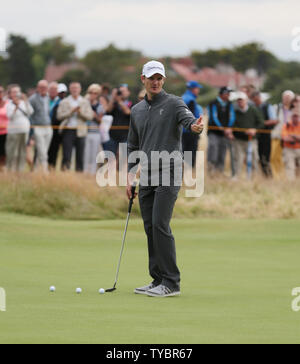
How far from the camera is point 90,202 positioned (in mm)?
19641

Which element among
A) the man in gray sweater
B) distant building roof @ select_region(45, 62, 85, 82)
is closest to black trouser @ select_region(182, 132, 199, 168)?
the man in gray sweater

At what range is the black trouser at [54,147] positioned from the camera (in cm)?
2262

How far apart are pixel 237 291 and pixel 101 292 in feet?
4.51

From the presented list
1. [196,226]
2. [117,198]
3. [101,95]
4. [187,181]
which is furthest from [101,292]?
[101,95]

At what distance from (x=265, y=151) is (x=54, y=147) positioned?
496cm

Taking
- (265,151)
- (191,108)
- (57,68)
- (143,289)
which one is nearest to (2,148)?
(191,108)

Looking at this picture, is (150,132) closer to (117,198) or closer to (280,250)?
(280,250)

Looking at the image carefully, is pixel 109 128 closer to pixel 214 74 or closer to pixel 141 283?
pixel 141 283

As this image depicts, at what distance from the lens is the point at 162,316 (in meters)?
8.48

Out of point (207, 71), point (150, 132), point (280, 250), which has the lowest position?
point (280, 250)

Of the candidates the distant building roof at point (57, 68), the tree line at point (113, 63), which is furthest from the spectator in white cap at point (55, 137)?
the distant building roof at point (57, 68)

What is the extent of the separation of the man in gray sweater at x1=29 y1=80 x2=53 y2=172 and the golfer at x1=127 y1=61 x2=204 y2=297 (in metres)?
12.3

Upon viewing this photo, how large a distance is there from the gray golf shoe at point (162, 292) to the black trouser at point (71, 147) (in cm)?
1285

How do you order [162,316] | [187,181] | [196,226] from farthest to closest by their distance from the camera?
[187,181], [196,226], [162,316]
